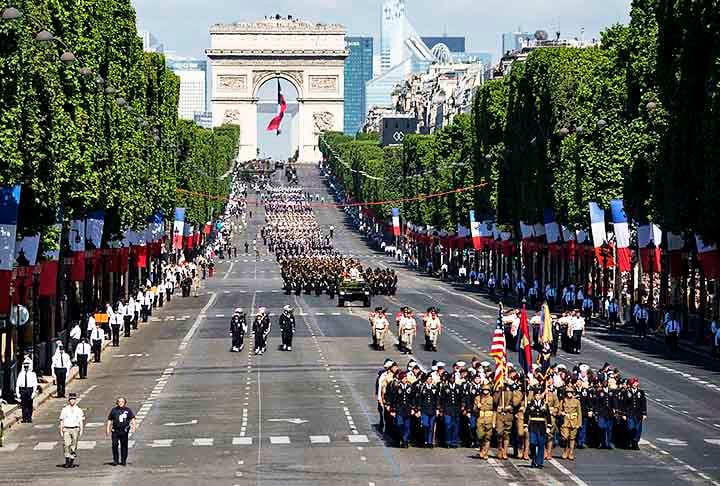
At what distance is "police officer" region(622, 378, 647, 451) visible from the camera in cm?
4178

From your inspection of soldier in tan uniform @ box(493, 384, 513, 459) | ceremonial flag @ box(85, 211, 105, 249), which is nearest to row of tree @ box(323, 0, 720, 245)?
ceremonial flag @ box(85, 211, 105, 249)

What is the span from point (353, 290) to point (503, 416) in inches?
2441

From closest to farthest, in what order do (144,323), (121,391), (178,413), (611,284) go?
(178,413)
(121,391)
(144,323)
(611,284)

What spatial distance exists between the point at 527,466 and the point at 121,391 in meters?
19.6

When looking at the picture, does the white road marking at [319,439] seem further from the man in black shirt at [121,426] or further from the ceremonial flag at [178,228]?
the ceremonial flag at [178,228]

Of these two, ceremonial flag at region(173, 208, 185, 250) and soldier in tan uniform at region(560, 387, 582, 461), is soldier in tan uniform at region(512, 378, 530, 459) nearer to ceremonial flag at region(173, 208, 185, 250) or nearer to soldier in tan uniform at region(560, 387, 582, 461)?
soldier in tan uniform at region(560, 387, 582, 461)

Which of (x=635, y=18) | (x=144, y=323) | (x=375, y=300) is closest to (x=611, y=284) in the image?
(x=375, y=300)

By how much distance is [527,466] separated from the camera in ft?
130

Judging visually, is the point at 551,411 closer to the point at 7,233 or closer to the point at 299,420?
the point at 299,420

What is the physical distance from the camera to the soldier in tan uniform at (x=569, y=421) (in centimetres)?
→ 4078

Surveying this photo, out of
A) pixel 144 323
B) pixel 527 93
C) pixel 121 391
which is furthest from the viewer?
pixel 527 93

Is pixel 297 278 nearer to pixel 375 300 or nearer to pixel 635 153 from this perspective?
pixel 375 300

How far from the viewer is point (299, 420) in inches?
1881

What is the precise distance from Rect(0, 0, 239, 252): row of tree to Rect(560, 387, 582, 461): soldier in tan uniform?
14.4m
